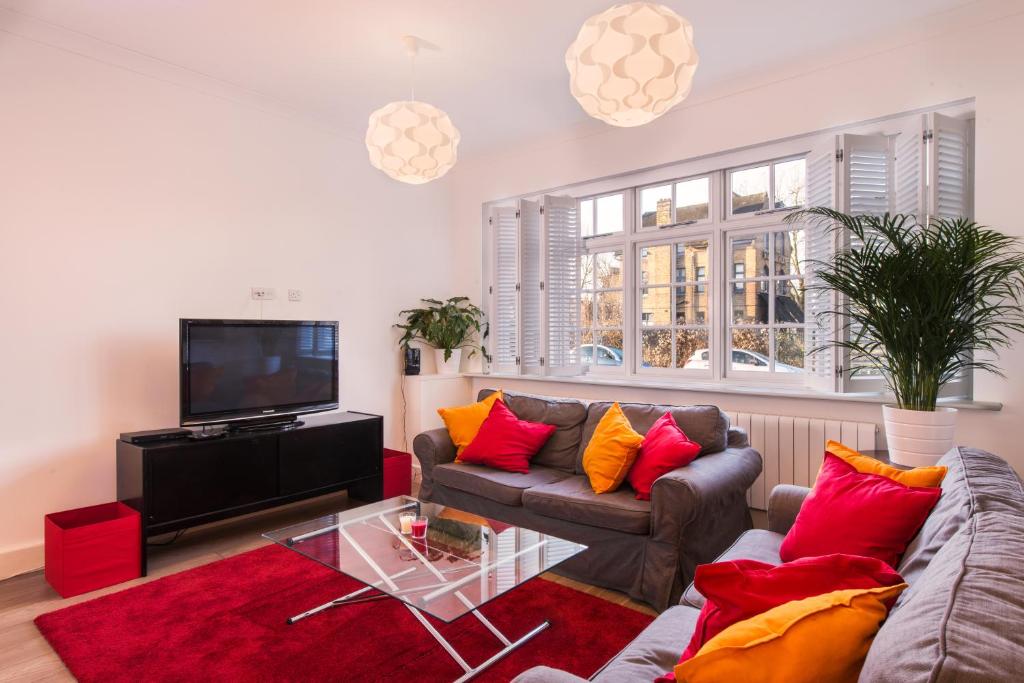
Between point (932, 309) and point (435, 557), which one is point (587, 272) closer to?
point (932, 309)

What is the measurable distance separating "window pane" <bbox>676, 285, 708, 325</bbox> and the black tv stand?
2395mm

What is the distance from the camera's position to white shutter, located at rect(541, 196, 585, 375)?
A: 480 cm

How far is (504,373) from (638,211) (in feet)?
6.09

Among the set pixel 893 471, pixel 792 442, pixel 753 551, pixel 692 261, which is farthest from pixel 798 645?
pixel 692 261

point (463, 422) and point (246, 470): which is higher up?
point (463, 422)

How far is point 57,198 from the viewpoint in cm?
316

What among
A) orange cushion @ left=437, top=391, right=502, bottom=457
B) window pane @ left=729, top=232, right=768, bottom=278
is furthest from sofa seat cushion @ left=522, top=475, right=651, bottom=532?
window pane @ left=729, top=232, right=768, bottom=278

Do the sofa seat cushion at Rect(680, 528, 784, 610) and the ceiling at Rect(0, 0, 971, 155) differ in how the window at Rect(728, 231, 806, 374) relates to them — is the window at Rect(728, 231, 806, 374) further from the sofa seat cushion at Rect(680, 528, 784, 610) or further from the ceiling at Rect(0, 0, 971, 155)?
the sofa seat cushion at Rect(680, 528, 784, 610)

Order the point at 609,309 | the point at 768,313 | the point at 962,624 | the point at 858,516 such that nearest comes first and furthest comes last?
the point at 962,624 < the point at 858,516 < the point at 768,313 < the point at 609,309

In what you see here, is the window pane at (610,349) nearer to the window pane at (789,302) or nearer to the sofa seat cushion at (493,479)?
the window pane at (789,302)

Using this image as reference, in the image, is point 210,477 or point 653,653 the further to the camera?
point 210,477

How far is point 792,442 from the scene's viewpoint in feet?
11.2

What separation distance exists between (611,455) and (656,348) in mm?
1570

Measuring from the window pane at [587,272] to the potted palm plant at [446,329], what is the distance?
1.01 meters
